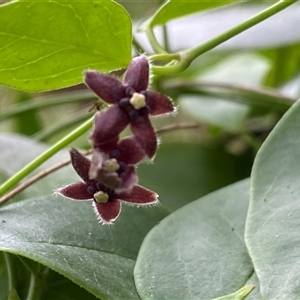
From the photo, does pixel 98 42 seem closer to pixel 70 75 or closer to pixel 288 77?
pixel 70 75

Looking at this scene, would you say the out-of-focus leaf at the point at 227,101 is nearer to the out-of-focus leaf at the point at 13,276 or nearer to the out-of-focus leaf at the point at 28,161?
the out-of-focus leaf at the point at 28,161

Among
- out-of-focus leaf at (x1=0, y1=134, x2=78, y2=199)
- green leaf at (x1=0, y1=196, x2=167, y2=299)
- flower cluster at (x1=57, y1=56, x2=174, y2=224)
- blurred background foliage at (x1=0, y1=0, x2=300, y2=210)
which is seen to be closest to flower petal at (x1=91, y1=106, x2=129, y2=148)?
flower cluster at (x1=57, y1=56, x2=174, y2=224)

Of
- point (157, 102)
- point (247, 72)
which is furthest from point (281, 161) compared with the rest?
point (247, 72)

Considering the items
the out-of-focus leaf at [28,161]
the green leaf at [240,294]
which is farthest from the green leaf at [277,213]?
the out-of-focus leaf at [28,161]

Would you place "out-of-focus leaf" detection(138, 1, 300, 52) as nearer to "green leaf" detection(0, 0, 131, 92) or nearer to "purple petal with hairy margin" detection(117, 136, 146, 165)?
"green leaf" detection(0, 0, 131, 92)

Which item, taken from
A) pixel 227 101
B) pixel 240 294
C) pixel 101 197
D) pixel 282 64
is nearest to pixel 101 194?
pixel 101 197

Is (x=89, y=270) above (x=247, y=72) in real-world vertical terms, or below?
above

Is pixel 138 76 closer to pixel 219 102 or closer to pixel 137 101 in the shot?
pixel 137 101
